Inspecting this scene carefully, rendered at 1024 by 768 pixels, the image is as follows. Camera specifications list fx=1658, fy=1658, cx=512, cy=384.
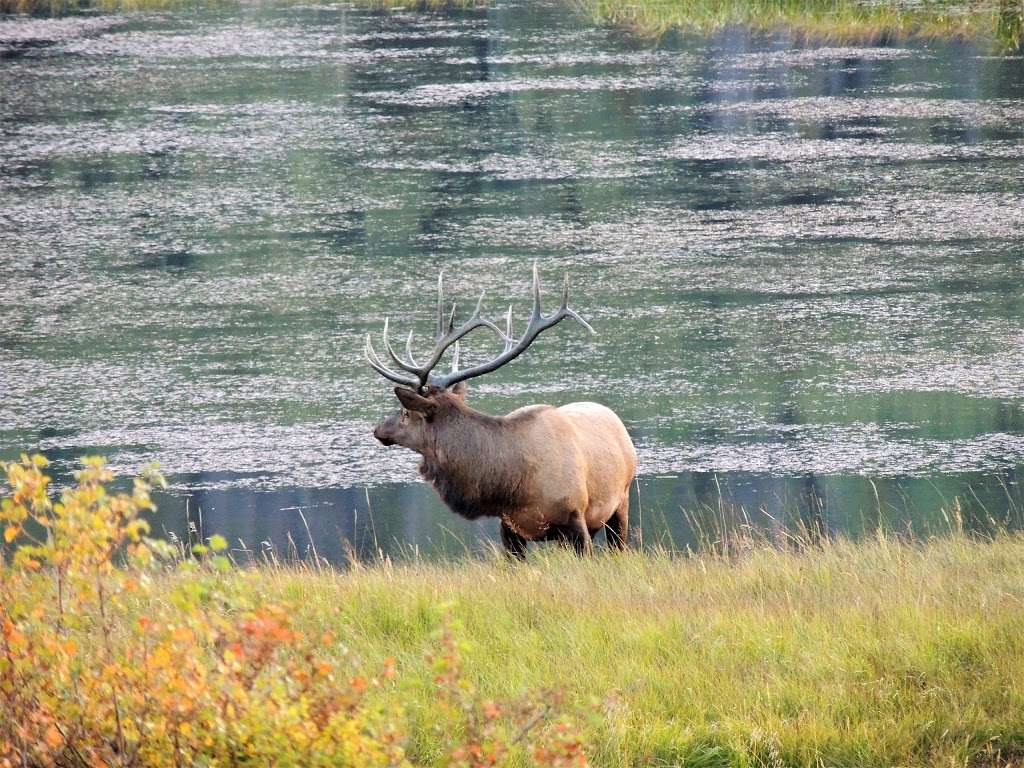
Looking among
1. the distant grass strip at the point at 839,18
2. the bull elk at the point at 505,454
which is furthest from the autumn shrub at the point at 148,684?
the distant grass strip at the point at 839,18

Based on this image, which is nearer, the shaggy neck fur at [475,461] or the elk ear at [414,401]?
the elk ear at [414,401]

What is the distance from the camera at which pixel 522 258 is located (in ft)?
50.1

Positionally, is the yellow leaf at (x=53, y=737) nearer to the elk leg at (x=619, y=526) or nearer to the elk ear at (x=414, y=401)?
the elk ear at (x=414, y=401)

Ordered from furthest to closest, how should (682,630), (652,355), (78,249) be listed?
1. (78,249)
2. (652,355)
3. (682,630)

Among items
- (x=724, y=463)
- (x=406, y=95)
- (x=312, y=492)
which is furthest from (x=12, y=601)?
(x=406, y=95)

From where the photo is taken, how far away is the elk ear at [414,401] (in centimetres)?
803

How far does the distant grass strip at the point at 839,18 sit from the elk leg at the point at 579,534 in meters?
18.8

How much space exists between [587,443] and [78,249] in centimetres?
917

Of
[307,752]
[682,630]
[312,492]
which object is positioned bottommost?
[312,492]

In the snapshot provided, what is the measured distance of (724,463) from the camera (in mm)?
10461

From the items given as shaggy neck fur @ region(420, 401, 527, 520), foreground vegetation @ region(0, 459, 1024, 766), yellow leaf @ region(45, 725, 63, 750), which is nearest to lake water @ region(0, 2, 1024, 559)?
shaggy neck fur @ region(420, 401, 527, 520)

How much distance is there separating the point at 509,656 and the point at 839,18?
2203cm

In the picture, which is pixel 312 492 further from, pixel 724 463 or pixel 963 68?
pixel 963 68

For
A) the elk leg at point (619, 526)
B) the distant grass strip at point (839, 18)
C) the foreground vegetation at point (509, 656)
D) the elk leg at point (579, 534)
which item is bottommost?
the elk leg at point (619, 526)
